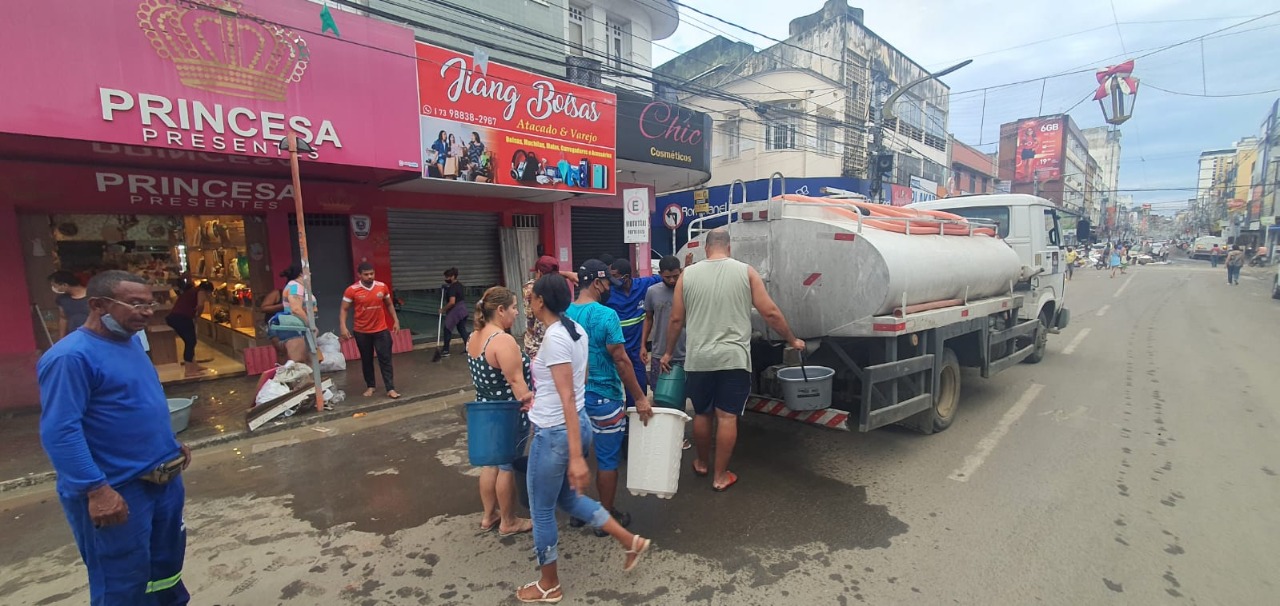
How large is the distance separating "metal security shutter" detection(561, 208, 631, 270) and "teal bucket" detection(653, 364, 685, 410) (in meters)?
8.52

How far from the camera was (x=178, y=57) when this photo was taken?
571cm

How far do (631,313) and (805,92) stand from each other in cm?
1855

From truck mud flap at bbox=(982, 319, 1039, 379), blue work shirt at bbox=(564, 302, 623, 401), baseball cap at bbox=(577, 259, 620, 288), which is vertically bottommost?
truck mud flap at bbox=(982, 319, 1039, 379)

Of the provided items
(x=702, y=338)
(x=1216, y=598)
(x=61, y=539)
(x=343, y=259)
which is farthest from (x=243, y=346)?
(x=1216, y=598)

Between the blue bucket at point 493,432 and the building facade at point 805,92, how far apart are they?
1739 centimetres

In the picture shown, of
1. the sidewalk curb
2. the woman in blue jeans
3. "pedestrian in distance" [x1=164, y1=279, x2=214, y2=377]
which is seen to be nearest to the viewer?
the woman in blue jeans

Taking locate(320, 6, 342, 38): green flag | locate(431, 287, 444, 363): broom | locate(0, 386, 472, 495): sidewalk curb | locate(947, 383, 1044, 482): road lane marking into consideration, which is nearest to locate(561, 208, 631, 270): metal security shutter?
locate(431, 287, 444, 363): broom

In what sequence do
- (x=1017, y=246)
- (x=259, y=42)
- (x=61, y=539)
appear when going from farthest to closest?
(x=1017, y=246), (x=259, y=42), (x=61, y=539)

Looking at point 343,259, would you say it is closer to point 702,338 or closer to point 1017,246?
point 702,338

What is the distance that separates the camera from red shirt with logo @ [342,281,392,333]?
6367 millimetres

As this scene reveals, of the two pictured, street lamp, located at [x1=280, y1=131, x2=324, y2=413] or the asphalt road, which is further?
street lamp, located at [x1=280, y1=131, x2=324, y2=413]

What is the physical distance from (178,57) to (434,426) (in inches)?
184

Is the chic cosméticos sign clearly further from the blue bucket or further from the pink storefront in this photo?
the blue bucket

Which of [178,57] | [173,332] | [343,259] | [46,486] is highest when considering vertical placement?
[178,57]
